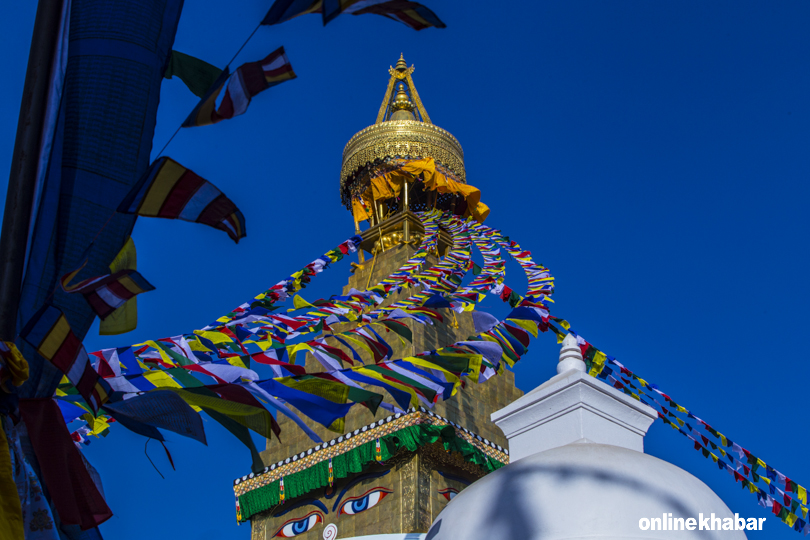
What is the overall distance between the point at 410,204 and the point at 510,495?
8.63 m

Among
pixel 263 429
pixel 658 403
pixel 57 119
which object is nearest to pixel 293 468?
pixel 658 403

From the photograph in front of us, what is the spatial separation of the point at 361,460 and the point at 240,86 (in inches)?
230

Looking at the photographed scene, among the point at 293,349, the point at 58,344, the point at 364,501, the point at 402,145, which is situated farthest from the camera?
the point at 402,145

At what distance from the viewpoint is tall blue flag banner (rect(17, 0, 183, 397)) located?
2.92 metres

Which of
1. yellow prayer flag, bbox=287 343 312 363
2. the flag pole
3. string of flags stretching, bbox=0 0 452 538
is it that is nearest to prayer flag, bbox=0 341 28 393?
string of flags stretching, bbox=0 0 452 538

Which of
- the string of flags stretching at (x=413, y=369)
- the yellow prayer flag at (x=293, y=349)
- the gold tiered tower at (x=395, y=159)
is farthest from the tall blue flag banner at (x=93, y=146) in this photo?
the gold tiered tower at (x=395, y=159)

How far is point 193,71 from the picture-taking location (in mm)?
3305

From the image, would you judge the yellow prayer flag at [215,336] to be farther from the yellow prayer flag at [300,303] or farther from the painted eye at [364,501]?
the painted eye at [364,501]

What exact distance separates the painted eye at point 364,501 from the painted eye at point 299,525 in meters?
0.33

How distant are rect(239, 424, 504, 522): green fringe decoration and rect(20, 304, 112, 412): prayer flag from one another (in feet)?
17.9

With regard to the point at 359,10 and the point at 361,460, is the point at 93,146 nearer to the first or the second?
the point at 359,10

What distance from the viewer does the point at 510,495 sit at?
3854mm

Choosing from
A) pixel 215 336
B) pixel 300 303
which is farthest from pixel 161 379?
pixel 300 303

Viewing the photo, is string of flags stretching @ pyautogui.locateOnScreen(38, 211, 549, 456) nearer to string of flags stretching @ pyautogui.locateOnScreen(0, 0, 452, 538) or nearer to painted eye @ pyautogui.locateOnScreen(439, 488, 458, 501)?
string of flags stretching @ pyautogui.locateOnScreen(0, 0, 452, 538)
